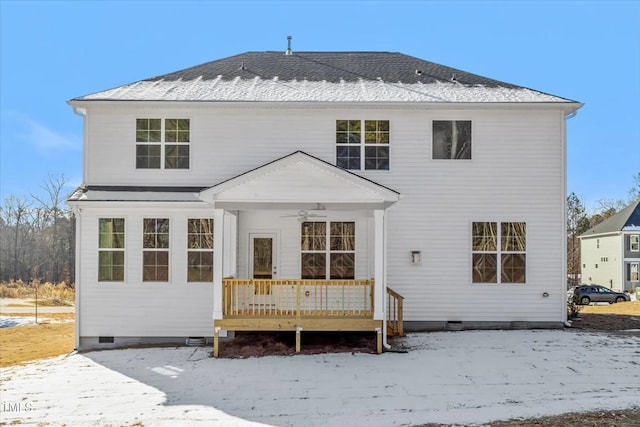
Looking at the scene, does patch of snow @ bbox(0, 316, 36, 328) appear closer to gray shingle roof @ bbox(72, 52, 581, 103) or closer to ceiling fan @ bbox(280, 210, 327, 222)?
gray shingle roof @ bbox(72, 52, 581, 103)

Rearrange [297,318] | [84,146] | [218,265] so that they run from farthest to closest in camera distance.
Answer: [84,146] < [297,318] < [218,265]

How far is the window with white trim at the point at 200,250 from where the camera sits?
40.2 ft

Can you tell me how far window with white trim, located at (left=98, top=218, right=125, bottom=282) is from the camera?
12.3m

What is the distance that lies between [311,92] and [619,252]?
33.4 meters

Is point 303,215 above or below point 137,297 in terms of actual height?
above

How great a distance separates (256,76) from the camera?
14.4 metres

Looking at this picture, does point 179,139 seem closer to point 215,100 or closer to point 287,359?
point 215,100

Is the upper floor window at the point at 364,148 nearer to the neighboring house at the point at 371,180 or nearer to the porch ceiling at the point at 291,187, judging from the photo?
the neighboring house at the point at 371,180

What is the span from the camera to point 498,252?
12.7 m

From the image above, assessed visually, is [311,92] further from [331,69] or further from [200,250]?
[200,250]

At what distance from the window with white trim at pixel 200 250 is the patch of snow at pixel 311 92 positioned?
120 inches

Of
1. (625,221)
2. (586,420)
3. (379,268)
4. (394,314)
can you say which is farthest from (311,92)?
(625,221)

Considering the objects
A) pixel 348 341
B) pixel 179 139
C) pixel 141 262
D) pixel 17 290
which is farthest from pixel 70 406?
pixel 17 290

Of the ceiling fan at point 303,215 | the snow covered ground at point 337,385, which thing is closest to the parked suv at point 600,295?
the snow covered ground at point 337,385
